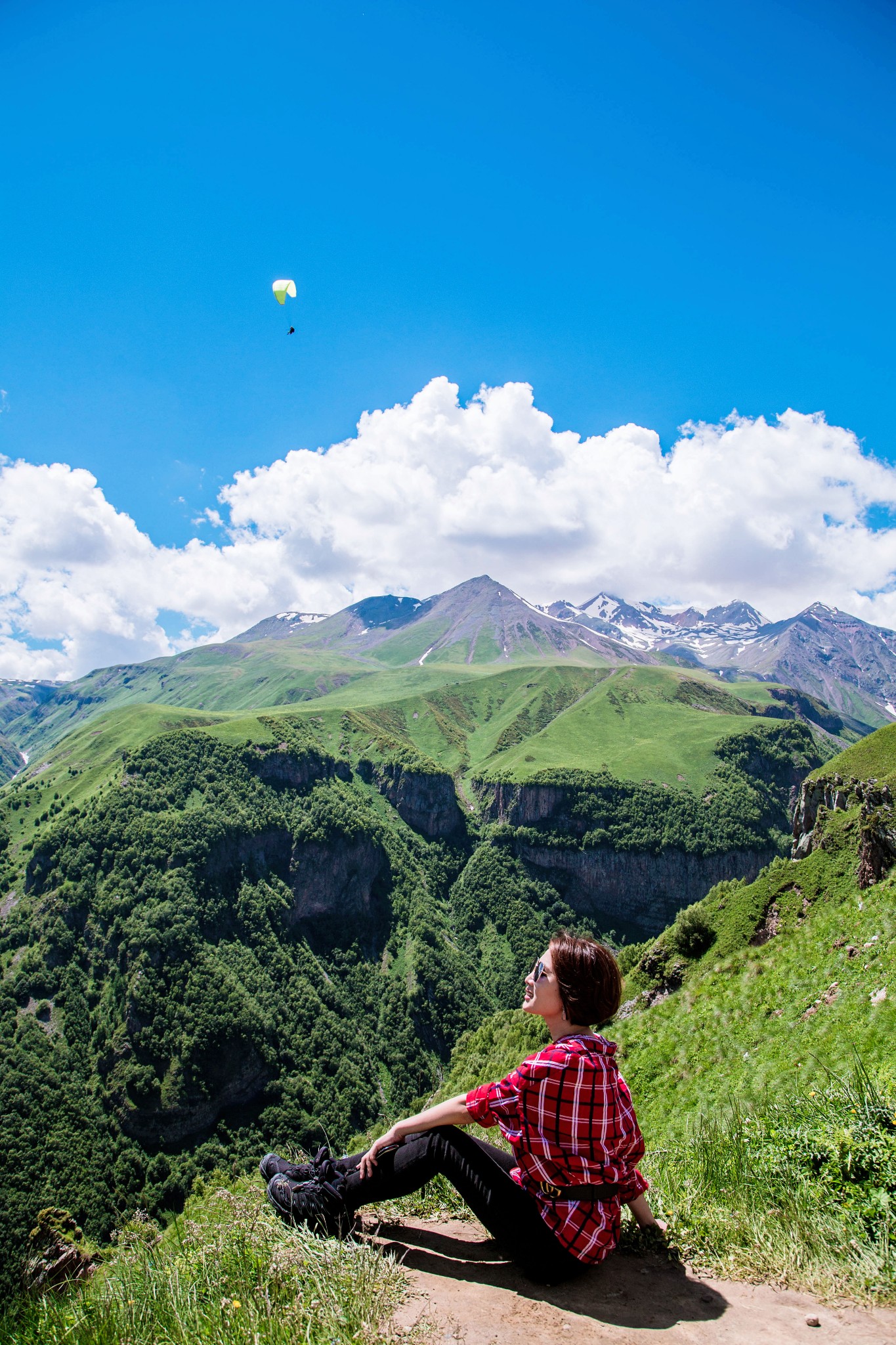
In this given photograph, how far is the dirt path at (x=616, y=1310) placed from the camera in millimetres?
3935

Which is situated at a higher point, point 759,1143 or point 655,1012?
point 759,1143

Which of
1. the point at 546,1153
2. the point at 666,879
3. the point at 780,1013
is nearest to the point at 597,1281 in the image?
the point at 546,1153

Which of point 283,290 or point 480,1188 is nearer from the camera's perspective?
point 480,1188

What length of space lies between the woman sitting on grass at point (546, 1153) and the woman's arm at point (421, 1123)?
12mm

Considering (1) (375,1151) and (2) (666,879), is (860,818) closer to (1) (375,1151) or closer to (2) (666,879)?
(1) (375,1151)

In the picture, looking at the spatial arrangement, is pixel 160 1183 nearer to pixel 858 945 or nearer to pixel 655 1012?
pixel 655 1012

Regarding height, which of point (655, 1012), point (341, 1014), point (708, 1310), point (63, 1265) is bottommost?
point (341, 1014)

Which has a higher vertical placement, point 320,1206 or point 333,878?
point 320,1206

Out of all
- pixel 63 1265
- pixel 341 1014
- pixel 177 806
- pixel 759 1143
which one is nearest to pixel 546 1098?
pixel 759 1143

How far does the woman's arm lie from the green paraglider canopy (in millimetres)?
34073

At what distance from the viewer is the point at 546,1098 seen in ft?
16.2

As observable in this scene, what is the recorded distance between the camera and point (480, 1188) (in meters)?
5.07

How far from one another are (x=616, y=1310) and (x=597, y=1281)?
372 millimetres

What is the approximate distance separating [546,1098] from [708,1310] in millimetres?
1651
